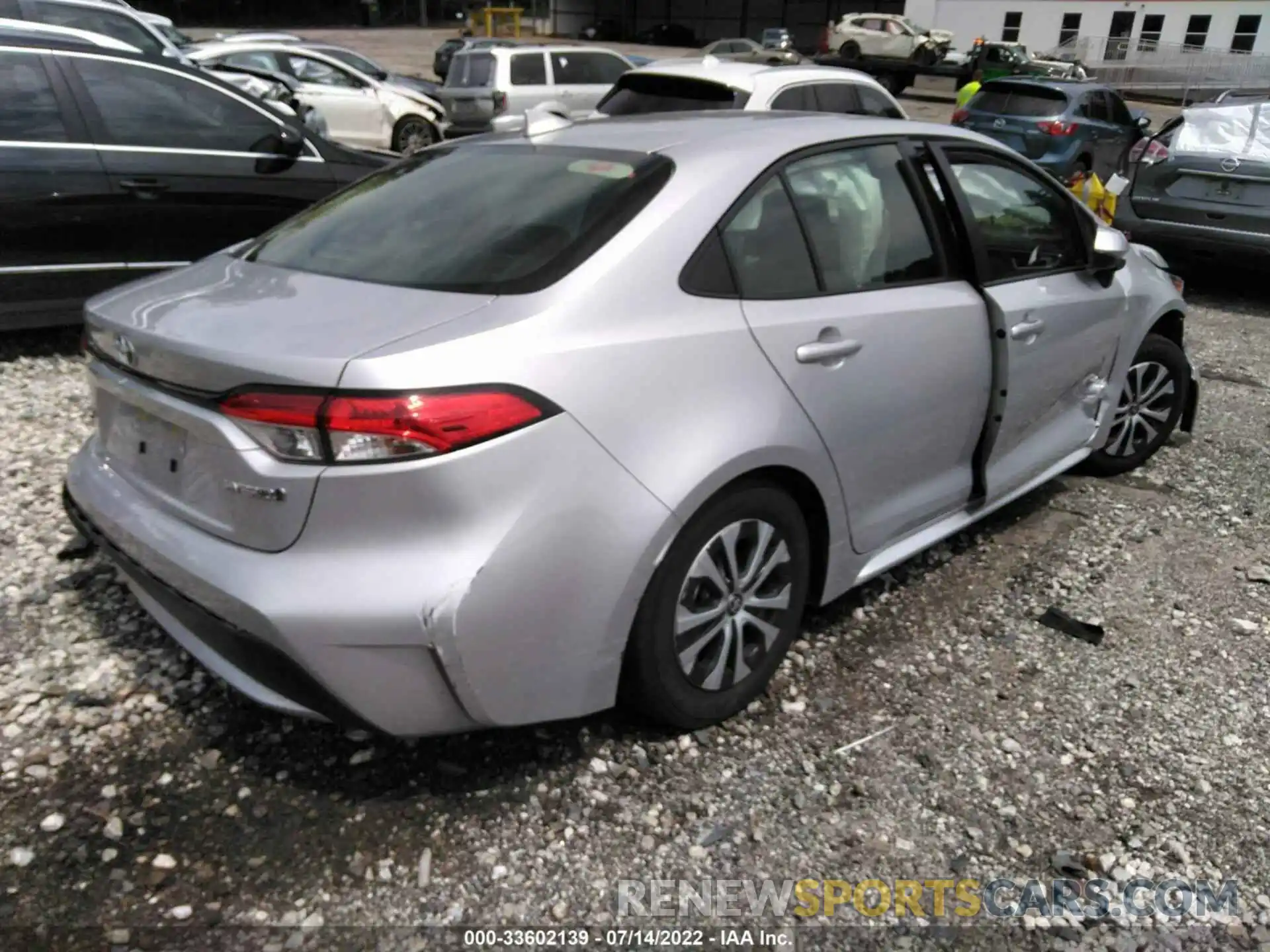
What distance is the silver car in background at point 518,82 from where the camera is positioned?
1475 centimetres

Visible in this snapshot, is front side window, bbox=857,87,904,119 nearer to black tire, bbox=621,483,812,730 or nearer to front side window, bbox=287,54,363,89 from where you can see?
black tire, bbox=621,483,812,730

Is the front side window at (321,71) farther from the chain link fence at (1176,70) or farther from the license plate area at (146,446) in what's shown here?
the chain link fence at (1176,70)

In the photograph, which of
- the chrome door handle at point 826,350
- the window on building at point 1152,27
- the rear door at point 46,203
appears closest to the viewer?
the chrome door handle at point 826,350

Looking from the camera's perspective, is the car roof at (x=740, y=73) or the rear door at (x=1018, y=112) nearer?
the car roof at (x=740, y=73)

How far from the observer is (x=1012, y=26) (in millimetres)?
41750

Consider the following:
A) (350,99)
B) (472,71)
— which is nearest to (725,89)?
(350,99)

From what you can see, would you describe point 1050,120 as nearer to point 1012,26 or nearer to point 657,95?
point 657,95

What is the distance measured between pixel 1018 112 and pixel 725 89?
7.52 metres

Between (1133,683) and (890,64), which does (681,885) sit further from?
(890,64)

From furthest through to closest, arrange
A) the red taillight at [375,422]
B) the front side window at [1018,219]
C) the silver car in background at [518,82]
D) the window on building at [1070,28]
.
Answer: the window on building at [1070,28] → the silver car in background at [518,82] → the front side window at [1018,219] → the red taillight at [375,422]

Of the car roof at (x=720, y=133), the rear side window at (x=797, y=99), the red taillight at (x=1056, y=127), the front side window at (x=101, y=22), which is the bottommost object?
the red taillight at (x=1056, y=127)

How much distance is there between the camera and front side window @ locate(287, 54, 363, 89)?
14.3 metres

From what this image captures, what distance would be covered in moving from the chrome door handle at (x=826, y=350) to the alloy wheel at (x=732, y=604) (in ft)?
1.49

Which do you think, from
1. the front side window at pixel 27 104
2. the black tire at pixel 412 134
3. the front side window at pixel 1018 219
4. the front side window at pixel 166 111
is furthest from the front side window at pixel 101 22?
the front side window at pixel 1018 219
